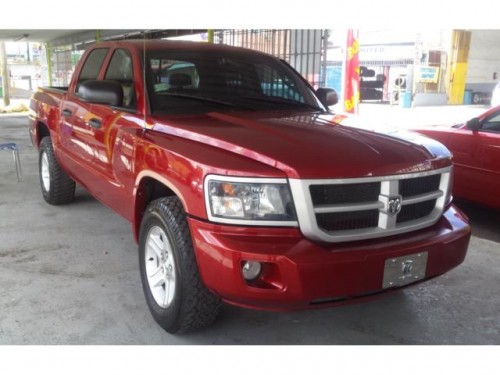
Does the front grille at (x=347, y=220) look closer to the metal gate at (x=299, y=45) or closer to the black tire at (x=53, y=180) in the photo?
the black tire at (x=53, y=180)

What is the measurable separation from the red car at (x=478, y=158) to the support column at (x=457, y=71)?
2480 centimetres

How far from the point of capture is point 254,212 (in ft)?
7.69

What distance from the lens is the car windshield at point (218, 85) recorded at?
131 inches

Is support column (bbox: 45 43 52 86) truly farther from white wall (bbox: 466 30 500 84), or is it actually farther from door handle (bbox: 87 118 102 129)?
white wall (bbox: 466 30 500 84)

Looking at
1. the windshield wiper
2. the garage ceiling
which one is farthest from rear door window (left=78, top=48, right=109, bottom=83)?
the garage ceiling

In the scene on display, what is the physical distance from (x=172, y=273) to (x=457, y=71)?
28.7 meters

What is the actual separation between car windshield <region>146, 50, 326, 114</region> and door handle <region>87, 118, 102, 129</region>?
0.65 meters

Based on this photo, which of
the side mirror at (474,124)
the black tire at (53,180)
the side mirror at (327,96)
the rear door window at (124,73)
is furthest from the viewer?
the black tire at (53,180)

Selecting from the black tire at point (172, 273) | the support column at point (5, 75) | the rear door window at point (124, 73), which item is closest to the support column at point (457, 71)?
the support column at point (5, 75)

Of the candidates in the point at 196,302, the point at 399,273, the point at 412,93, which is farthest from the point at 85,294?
the point at 412,93

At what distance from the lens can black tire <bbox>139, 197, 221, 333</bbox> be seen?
2541mm

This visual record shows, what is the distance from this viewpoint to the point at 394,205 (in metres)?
2.48

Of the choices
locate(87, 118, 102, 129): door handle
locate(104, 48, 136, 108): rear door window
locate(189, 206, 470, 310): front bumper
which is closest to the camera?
locate(189, 206, 470, 310): front bumper
